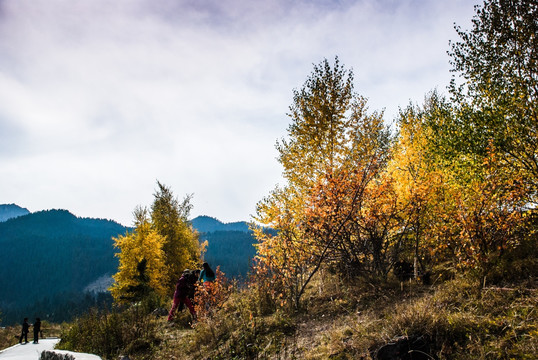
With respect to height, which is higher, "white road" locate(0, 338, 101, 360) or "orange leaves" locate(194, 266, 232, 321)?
"orange leaves" locate(194, 266, 232, 321)

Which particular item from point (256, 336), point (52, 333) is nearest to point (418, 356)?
point (256, 336)

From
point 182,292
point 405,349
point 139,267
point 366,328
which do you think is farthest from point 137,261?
point 405,349

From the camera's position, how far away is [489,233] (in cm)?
540

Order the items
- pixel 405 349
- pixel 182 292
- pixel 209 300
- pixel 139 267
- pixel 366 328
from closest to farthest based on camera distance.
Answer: pixel 405 349 → pixel 366 328 → pixel 209 300 → pixel 182 292 → pixel 139 267

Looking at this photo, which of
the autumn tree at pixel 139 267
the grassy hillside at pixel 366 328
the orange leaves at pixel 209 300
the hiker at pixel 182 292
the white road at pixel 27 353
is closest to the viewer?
the grassy hillside at pixel 366 328

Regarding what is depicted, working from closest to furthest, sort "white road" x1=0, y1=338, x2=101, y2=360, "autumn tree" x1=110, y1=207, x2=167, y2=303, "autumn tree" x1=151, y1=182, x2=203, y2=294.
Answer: "white road" x1=0, y1=338, x2=101, y2=360 < "autumn tree" x1=110, y1=207, x2=167, y2=303 < "autumn tree" x1=151, y1=182, x2=203, y2=294

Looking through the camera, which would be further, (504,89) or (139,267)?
(139,267)

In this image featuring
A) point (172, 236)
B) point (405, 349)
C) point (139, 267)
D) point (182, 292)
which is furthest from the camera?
point (172, 236)

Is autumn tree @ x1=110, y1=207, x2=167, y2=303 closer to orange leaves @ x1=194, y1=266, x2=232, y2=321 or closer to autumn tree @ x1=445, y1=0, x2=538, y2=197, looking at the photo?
orange leaves @ x1=194, y1=266, x2=232, y2=321

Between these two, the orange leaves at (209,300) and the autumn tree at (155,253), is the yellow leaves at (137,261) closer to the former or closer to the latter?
the autumn tree at (155,253)

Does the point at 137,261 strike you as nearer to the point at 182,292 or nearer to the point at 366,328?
the point at 182,292

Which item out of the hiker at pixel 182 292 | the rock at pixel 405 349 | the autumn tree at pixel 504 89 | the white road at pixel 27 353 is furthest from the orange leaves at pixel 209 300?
the autumn tree at pixel 504 89

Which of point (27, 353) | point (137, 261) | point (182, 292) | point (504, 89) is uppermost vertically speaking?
point (504, 89)

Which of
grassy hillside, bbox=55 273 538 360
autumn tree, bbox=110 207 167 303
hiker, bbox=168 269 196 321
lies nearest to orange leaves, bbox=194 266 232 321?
grassy hillside, bbox=55 273 538 360
